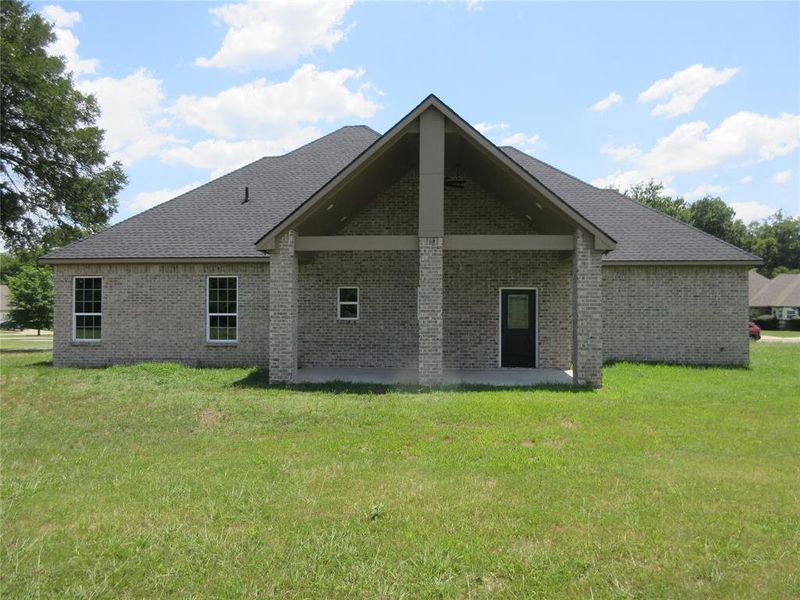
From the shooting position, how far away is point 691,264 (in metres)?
16.2

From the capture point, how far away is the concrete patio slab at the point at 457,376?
12.4 metres

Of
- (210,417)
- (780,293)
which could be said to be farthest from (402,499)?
(780,293)

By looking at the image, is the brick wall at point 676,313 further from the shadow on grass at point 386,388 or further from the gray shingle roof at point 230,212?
the gray shingle roof at point 230,212

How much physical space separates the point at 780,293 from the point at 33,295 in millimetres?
64414

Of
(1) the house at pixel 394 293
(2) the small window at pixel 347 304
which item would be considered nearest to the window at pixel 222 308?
(1) the house at pixel 394 293

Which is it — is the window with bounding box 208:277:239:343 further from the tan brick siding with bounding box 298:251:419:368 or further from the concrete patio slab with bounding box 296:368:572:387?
the concrete patio slab with bounding box 296:368:572:387

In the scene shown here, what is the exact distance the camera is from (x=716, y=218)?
202 ft

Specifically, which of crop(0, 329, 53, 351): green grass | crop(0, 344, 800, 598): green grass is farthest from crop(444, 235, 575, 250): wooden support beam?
crop(0, 329, 53, 351): green grass

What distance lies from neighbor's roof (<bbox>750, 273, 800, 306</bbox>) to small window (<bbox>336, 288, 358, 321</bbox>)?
4738cm

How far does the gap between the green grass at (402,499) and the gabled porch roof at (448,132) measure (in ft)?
12.9

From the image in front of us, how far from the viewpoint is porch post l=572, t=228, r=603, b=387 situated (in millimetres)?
11828

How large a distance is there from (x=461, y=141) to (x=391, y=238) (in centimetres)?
287

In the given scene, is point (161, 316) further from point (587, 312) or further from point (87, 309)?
point (587, 312)

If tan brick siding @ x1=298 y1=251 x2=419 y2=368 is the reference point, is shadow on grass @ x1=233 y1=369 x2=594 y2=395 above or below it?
below
